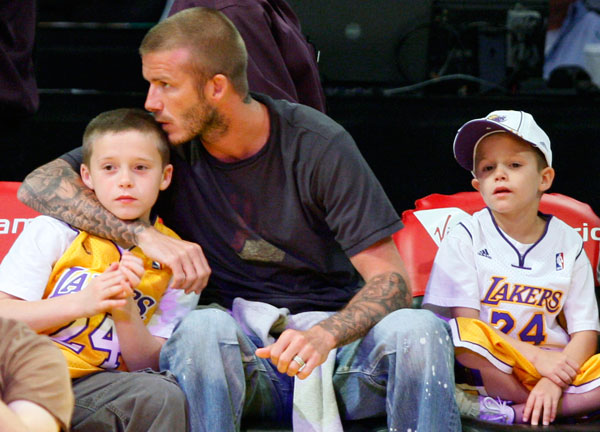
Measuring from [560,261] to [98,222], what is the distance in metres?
1.14

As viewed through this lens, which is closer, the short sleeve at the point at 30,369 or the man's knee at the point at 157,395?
the short sleeve at the point at 30,369

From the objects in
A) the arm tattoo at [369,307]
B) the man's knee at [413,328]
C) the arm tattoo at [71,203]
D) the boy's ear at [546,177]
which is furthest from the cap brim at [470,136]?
the arm tattoo at [71,203]

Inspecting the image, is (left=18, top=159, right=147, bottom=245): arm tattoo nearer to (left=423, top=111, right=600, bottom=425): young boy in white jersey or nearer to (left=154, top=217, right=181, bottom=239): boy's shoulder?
(left=154, top=217, right=181, bottom=239): boy's shoulder

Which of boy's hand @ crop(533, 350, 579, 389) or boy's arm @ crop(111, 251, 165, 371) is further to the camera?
boy's hand @ crop(533, 350, 579, 389)

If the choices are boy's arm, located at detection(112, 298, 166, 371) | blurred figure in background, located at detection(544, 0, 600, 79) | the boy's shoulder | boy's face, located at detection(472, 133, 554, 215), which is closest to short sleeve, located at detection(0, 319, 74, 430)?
boy's arm, located at detection(112, 298, 166, 371)

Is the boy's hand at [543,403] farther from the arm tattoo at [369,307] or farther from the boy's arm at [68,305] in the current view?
the boy's arm at [68,305]

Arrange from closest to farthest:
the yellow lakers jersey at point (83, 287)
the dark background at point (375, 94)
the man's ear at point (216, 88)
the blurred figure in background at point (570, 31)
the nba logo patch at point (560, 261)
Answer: the yellow lakers jersey at point (83, 287) → the man's ear at point (216, 88) → the nba logo patch at point (560, 261) → the dark background at point (375, 94) → the blurred figure in background at point (570, 31)

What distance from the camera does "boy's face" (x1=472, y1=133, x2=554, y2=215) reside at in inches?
97.0

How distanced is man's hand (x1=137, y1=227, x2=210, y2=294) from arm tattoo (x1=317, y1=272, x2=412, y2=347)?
11.7 inches

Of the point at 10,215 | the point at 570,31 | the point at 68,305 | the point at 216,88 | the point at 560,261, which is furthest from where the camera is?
the point at 570,31

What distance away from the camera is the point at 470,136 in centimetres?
255

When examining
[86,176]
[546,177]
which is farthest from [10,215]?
[546,177]

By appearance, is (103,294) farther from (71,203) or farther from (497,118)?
(497,118)

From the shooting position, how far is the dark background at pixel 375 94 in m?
3.11
